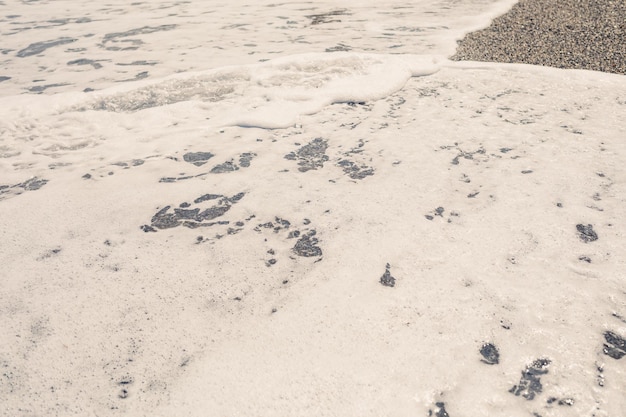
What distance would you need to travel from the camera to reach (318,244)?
2.54 metres

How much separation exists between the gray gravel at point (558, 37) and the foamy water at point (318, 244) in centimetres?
37

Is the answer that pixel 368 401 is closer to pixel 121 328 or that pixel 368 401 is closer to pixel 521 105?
pixel 121 328

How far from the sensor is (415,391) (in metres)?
A: 1.72

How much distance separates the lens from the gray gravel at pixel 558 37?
191 inches

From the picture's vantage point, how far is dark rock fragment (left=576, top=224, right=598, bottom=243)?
243 centimetres

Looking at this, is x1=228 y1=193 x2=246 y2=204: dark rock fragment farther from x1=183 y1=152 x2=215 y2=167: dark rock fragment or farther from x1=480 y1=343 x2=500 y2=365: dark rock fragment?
x1=480 y1=343 x2=500 y2=365: dark rock fragment

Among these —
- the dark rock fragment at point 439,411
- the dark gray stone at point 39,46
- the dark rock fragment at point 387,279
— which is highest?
the dark gray stone at point 39,46

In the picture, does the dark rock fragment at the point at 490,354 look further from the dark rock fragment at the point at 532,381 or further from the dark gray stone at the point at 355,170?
the dark gray stone at the point at 355,170

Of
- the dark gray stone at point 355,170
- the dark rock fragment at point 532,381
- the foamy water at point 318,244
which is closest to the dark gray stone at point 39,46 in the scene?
the foamy water at point 318,244

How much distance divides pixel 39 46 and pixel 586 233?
7288 mm

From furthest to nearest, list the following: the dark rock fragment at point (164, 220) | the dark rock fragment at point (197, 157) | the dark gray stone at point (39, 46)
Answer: the dark gray stone at point (39, 46)
the dark rock fragment at point (197, 157)
the dark rock fragment at point (164, 220)

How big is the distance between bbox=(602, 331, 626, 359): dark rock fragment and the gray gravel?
3.62 m

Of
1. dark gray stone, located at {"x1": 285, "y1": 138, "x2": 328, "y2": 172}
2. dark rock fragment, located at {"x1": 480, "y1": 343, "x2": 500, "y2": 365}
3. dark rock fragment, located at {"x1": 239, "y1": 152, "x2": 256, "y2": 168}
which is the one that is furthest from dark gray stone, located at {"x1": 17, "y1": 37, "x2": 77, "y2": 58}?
dark rock fragment, located at {"x1": 480, "y1": 343, "x2": 500, "y2": 365}

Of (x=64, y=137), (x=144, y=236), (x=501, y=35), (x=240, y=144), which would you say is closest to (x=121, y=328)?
(x=144, y=236)
